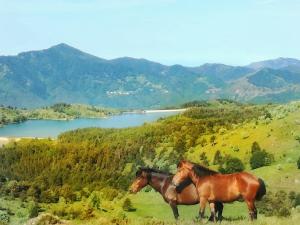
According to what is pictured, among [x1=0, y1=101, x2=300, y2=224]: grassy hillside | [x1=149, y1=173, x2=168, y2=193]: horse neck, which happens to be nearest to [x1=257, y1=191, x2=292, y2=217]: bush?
[x1=0, y1=101, x2=300, y2=224]: grassy hillside

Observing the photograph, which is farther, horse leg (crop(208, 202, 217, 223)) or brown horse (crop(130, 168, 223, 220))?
brown horse (crop(130, 168, 223, 220))

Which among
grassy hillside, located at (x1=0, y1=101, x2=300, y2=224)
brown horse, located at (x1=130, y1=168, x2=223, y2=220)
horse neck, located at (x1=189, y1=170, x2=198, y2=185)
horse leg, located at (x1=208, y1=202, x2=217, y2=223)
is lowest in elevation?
grassy hillside, located at (x1=0, y1=101, x2=300, y2=224)

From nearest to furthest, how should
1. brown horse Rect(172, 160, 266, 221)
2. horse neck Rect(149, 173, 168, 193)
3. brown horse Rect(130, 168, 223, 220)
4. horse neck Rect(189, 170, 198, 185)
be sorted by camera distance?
1. brown horse Rect(172, 160, 266, 221)
2. horse neck Rect(189, 170, 198, 185)
3. brown horse Rect(130, 168, 223, 220)
4. horse neck Rect(149, 173, 168, 193)

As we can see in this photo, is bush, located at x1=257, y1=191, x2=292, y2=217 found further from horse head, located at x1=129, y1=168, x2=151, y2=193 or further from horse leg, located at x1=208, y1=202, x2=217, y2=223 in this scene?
horse leg, located at x1=208, y1=202, x2=217, y2=223

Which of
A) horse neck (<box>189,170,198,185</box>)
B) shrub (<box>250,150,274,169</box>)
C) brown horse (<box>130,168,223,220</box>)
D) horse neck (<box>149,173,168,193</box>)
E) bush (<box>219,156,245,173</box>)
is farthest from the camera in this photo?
bush (<box>219,156,245,173</box>)

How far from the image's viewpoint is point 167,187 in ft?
74.7

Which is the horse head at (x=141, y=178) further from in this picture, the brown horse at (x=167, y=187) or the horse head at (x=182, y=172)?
the horse head at (x=182, y=172)

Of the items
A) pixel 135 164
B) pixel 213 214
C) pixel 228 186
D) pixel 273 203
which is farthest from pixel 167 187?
pixel 135 164

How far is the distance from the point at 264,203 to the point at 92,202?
155ft

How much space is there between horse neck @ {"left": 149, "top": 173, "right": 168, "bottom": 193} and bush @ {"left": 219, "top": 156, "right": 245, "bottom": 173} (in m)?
63.2

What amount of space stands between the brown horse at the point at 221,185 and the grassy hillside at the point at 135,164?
5.83 feet

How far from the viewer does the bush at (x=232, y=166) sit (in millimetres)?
85762

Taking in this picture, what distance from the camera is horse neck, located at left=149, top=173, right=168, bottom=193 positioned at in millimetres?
22984

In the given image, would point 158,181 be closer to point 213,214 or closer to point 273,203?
point 213,214
